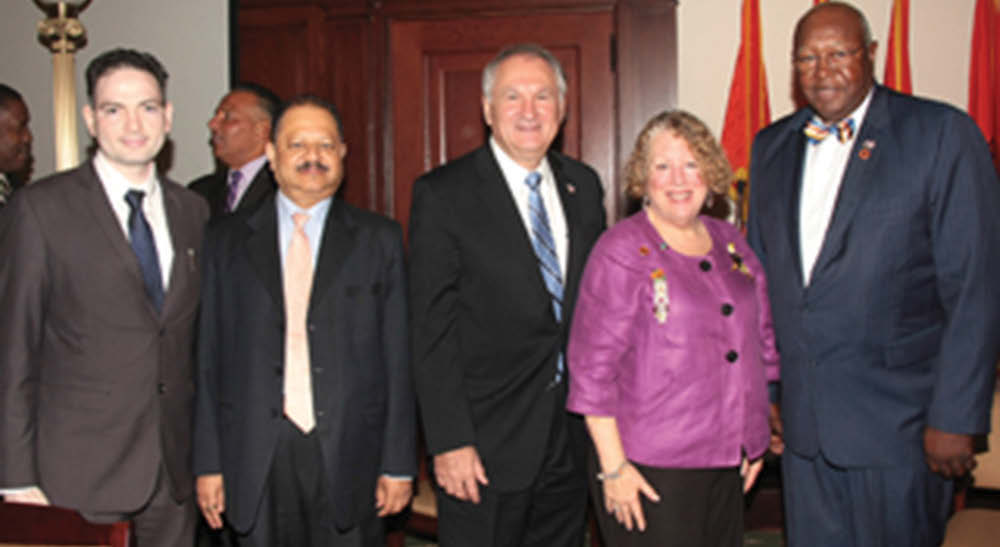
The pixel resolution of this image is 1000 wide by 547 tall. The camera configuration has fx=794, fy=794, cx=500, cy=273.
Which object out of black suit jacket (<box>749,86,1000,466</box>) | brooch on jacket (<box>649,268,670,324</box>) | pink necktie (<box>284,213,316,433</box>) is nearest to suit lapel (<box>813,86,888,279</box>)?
black suit jacket (<box>749,86,1000,466</box>)

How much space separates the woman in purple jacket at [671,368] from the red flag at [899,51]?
228 centimetres

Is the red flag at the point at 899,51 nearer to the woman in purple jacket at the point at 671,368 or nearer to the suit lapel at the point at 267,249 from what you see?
the woman in purple jacket at the point at 671,368

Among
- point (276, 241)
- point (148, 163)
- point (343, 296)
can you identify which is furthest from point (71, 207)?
point (343, 296)

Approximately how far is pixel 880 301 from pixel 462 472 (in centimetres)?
121

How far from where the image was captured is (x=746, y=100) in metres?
3.99

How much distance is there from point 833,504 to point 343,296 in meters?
1.49

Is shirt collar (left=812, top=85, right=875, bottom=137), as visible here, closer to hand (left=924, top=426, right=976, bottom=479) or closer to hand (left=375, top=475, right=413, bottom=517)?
hand (left=924, top=426, right=976, bottom=479)

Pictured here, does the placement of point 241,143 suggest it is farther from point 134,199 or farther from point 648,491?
point 648,491

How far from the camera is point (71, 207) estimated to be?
2043 mm

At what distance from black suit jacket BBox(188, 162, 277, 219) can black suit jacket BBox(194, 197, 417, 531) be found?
4.01 ft

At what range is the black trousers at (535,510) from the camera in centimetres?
224

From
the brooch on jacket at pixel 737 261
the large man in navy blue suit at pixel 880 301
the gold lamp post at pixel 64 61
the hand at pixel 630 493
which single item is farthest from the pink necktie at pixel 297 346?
the gold lamp post at pixel 64 61

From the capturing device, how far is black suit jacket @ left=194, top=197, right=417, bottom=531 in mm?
2131

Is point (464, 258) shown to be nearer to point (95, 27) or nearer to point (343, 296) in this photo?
point (343, 296)
